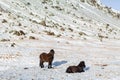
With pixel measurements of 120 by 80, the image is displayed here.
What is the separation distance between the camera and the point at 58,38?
58.8m

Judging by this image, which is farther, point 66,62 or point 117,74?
point 66,62

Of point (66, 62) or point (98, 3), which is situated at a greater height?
point (98, 3)

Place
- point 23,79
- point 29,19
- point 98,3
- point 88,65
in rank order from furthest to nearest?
1. point 98,3
2. point 29,19
3. point 88,65
4. point 23,79

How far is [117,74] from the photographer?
26.0 metres

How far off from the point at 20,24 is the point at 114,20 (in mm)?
48346

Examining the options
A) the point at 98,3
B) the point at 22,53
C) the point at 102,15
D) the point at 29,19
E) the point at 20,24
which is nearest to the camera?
the point at 22,53

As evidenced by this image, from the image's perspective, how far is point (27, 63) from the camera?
33.2 metres

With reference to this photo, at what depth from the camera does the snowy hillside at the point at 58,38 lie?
27.5 metres

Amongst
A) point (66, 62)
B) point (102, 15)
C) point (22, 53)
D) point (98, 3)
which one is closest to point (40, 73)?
point (66, 62)

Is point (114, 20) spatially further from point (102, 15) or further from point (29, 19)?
point (29, 19)

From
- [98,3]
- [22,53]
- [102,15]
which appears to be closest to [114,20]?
[102,15]

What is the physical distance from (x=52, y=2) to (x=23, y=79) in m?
70.7

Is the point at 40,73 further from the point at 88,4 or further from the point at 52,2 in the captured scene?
the point at 88,4

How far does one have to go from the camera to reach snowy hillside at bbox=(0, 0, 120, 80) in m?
27.5
